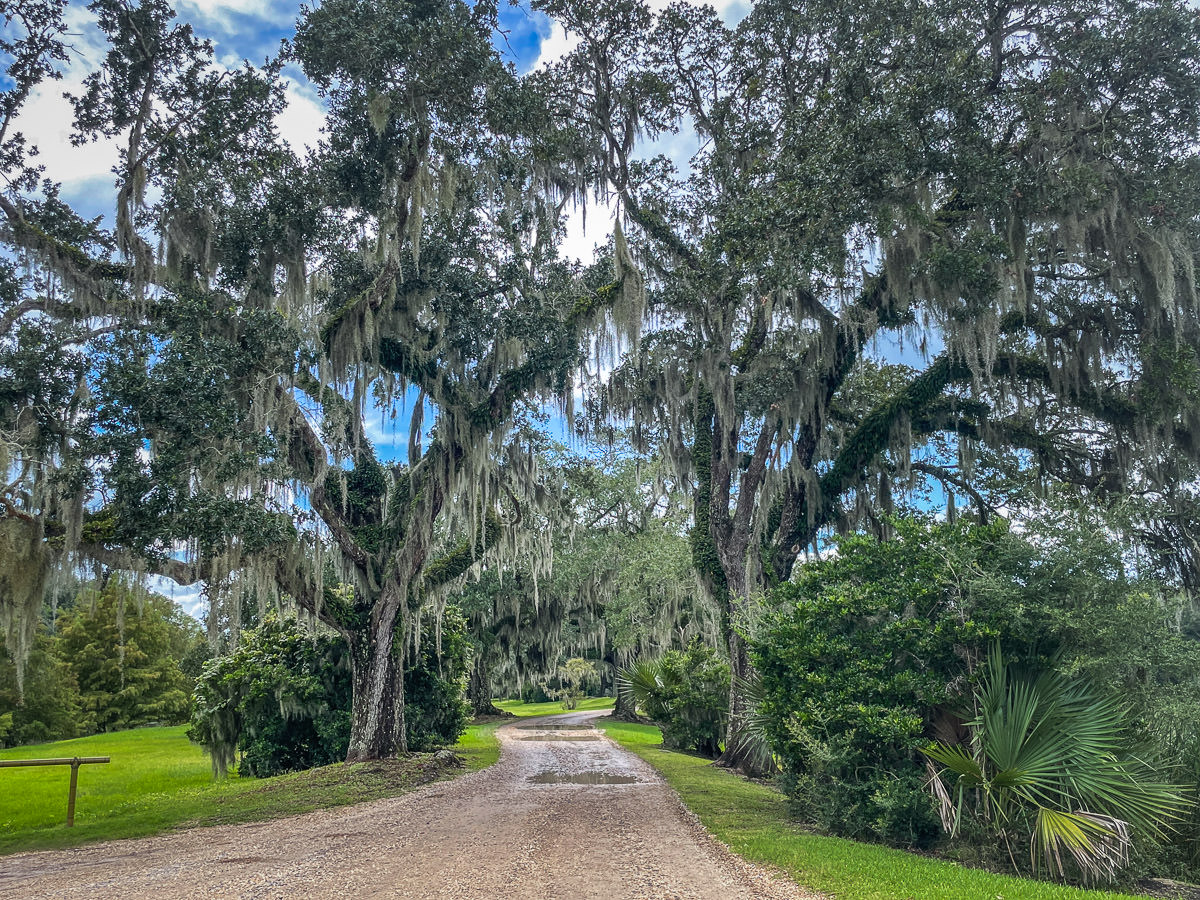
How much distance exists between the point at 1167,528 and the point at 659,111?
12577mm

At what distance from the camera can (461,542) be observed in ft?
52.2

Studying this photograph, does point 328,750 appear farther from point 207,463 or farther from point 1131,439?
point 1131,439

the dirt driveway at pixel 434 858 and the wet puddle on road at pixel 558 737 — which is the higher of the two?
the dirt driveway at pixel 434 858

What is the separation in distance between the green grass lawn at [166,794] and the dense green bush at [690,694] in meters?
4.18

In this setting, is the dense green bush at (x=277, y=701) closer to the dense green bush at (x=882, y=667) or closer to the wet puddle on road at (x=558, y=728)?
the dense green bush at (x=882, y=667)

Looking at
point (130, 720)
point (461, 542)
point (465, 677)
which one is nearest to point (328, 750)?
point (465, 677)

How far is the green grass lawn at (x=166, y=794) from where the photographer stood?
8844 mm

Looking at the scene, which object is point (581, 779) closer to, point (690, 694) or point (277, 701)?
Result: point (690, 694)

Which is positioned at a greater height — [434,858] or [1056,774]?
[1056,774]

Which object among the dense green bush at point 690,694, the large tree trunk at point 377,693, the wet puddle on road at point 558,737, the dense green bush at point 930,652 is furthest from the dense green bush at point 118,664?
the dense green bush at point 930,652

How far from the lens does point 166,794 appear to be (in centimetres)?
1208

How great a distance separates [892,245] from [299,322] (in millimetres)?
9669

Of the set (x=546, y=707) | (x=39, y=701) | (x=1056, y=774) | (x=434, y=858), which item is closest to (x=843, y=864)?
(x=1056, y=774)

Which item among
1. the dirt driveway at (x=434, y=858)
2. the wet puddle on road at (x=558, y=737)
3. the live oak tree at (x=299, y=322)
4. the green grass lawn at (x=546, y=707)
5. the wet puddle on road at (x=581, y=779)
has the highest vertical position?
the live oak tree at (x=299, y=322)
